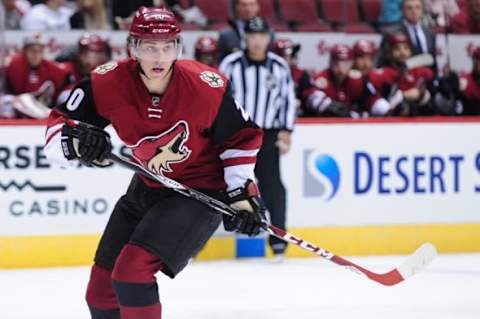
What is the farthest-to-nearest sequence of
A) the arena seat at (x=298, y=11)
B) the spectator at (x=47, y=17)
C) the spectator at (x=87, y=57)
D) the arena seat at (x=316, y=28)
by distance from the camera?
the arena seat at (x=298, y=11), the arena seat at (x=316, y=28), the spectator at (x=47, y=17), the spectator at (x=87, y=57)

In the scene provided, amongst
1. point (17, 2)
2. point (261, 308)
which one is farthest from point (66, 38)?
point (261, 308)

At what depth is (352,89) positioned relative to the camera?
6.81 m

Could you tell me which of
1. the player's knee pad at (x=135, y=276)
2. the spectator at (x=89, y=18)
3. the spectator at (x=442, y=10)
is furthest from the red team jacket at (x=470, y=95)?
the player's knee pad at (x=135, y=276)

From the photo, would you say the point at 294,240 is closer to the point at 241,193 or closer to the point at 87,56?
the point at 241,193

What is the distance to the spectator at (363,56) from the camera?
7.00 meters

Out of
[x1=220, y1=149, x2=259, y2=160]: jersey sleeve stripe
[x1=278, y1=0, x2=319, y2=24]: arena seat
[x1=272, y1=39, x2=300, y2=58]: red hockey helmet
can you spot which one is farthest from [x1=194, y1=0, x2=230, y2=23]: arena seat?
[x1=220, y1=149, x2=259, y2=160]: jersey sleeve stripe

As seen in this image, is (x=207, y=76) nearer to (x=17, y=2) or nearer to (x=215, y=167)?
(x=215, y=167)

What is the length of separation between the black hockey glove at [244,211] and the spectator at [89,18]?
3.51 metres

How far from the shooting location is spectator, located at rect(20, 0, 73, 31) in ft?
21.7

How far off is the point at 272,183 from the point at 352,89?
112cm

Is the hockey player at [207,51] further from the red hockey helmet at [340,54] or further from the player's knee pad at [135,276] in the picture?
the player's knee pad at [135,276]

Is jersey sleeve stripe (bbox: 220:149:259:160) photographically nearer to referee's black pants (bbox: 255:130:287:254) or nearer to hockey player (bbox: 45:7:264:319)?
hockey player (bbox: 45:7:264:319)

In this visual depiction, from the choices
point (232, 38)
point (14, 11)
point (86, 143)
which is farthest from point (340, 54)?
point (86, 143)

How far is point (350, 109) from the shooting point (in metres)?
6.79
